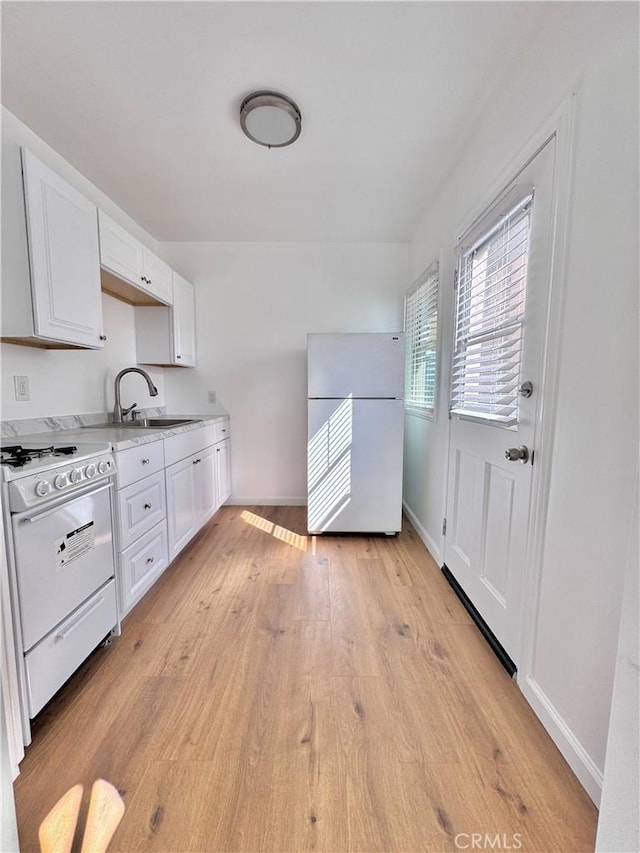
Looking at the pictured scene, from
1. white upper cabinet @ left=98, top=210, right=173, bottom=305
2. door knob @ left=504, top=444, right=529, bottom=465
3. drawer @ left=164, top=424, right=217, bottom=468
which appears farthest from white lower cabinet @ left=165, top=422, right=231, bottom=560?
door knob @ left=504, top=444, right=529, bottom=465

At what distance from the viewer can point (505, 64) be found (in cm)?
141

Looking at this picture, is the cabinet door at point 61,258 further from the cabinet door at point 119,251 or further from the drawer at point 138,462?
the drawer at point 138,462

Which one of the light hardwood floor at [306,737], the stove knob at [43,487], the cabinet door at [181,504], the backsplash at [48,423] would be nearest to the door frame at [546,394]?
the light hardwood floor at [306,737]

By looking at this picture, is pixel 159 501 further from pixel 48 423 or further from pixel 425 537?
pixel 425 537

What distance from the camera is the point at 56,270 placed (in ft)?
5.22

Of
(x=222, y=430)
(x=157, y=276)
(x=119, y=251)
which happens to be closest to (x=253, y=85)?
(x=119, y=251)

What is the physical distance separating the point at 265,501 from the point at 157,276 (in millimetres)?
2208

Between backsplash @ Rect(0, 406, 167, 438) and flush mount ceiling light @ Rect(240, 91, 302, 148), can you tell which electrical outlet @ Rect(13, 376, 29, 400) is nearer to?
backsplash @ Rect(0, 406, 167, 438)

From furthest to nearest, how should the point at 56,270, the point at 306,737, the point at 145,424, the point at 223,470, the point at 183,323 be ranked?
the point at 223,470, the point at 183,323, the point at 145,424, the point at 56,270, the point at 306,737

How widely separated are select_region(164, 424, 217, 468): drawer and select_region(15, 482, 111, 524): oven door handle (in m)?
0.61

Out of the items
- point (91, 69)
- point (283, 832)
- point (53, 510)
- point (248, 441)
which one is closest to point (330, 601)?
point (283, 832)

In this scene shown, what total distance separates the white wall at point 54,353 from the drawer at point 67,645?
107 cm

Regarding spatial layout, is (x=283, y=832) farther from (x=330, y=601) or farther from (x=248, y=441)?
(x=248, y=441)

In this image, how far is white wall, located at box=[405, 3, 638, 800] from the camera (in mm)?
870
